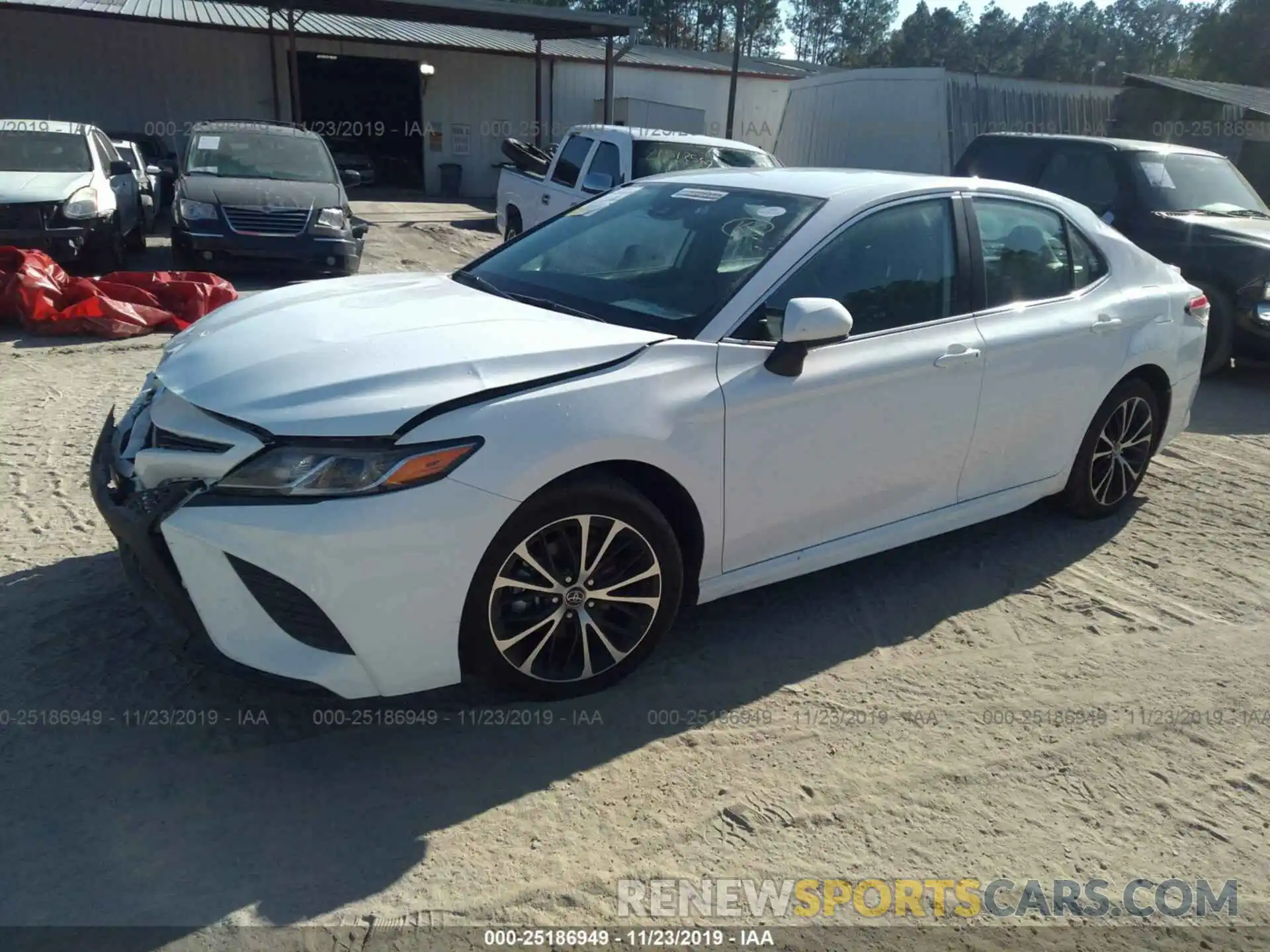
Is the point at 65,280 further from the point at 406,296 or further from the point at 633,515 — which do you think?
the point at 633,515

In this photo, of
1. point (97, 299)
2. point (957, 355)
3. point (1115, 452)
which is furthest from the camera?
point (97, 299)

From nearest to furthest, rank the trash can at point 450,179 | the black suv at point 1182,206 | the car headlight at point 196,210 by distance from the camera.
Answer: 1. the black suv at point 1182,206
2. the car headlight at point 196,210
3. the trash can at point 450,179

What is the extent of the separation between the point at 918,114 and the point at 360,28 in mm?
13962

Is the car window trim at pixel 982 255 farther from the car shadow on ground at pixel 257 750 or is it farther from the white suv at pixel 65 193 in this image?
the white suv at pixel 65 193

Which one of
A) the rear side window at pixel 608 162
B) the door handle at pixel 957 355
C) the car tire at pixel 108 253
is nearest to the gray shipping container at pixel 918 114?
the rear side window at pixel 608 162

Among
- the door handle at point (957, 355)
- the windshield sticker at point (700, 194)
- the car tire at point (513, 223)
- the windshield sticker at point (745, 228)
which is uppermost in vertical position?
the windshield sticker at point (700, 194)

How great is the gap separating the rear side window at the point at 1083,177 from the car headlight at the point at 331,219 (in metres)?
6.96

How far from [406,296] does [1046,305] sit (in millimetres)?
2780

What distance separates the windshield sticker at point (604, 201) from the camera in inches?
180

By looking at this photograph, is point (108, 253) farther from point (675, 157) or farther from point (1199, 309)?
point (1199, 309)

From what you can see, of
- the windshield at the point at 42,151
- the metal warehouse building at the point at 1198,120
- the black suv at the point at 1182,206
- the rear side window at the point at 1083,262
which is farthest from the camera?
the metal warehouse building at the point at 1198,120

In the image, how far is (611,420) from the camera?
3.12 metres

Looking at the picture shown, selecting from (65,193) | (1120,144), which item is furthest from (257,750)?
(1120,144)

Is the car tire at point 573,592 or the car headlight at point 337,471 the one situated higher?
the car headlight at point 337,471
